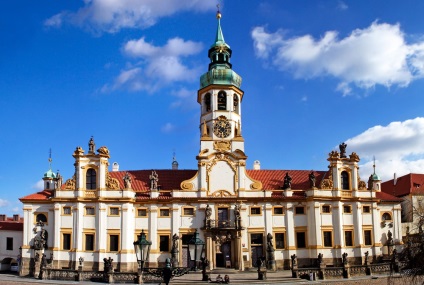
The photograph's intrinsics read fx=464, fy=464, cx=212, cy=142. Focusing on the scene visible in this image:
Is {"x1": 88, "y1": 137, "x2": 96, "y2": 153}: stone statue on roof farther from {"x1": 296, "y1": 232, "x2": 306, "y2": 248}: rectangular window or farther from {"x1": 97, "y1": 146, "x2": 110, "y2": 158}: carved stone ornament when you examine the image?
{"x1": 296, "y1": 232, "x2": 306, "y2": 248}: rectangular window

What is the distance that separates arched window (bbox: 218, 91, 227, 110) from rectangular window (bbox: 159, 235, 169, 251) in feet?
52.0

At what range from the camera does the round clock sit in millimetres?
51781

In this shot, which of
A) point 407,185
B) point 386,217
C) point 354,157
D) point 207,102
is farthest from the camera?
point 407,185

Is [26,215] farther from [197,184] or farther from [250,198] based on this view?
[250,198]

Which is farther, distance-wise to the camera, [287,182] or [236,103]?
[236,103]

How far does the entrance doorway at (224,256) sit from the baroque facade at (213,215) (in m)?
0.10

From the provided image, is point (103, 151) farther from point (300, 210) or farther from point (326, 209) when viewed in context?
point (326, 209)

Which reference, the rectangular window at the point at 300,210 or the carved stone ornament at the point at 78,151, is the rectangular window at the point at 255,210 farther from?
the carved stone ornament at the point at 78,151

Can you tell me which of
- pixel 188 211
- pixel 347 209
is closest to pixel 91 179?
pixel 188 211

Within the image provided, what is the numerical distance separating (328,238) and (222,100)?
19326 mm

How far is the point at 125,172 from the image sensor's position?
53.8 m

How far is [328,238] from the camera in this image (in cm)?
4975

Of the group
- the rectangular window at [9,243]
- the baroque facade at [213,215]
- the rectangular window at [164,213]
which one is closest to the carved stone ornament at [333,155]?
the baroque facade at [213,215]

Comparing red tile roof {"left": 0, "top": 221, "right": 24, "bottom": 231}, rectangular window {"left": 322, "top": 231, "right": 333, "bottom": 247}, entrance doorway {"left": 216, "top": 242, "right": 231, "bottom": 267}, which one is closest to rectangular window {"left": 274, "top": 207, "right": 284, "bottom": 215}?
rectangular window {"left": 322, "top": 231, "right": 333, "bottom": 247}
